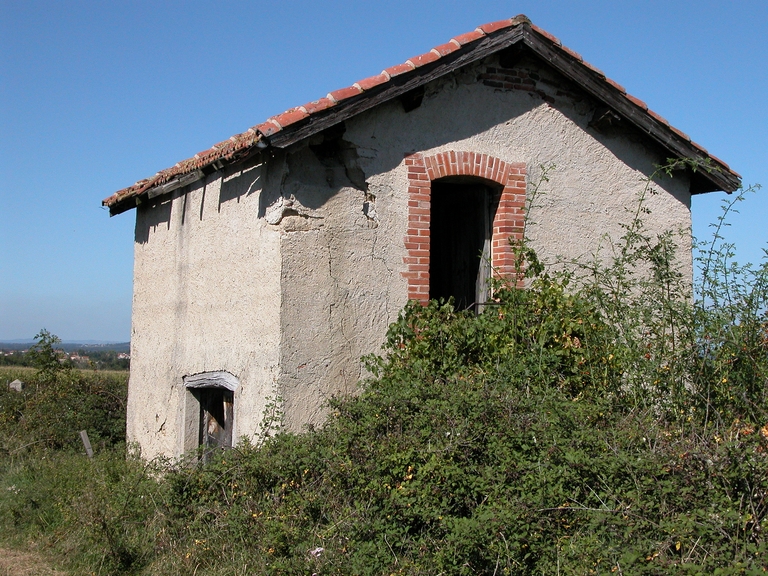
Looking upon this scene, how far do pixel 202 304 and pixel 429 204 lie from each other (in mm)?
2711

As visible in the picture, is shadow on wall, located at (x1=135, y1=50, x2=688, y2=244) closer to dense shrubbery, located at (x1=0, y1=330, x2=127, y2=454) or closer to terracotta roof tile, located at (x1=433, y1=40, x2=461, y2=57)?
terracotta roof tile, located at (x1=433, y1=40, x2=461, y2=57)

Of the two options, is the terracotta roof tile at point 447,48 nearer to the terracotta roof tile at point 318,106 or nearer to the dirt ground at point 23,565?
the terracotta roof tile at point 318,106

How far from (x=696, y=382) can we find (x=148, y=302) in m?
6.67

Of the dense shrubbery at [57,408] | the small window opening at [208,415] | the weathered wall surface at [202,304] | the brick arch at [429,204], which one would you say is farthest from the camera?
the dense shrubbery at [57,408]

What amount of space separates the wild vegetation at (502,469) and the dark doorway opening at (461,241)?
2.09 ft

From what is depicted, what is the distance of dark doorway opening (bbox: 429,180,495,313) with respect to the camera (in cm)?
775

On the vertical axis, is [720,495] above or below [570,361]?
below

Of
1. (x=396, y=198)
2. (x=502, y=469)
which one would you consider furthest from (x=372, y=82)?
(x=502, y=469)

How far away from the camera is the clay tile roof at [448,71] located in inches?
256

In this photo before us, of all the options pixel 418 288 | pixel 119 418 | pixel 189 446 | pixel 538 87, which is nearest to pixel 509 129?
pixel 538 87

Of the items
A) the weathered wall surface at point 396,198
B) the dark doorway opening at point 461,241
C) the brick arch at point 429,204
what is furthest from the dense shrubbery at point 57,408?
the brick arch at point 429,204

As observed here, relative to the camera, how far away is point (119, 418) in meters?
11.3

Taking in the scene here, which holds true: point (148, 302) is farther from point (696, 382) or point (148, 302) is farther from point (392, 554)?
point (696, 382)

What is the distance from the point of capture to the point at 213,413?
28.1 feet
